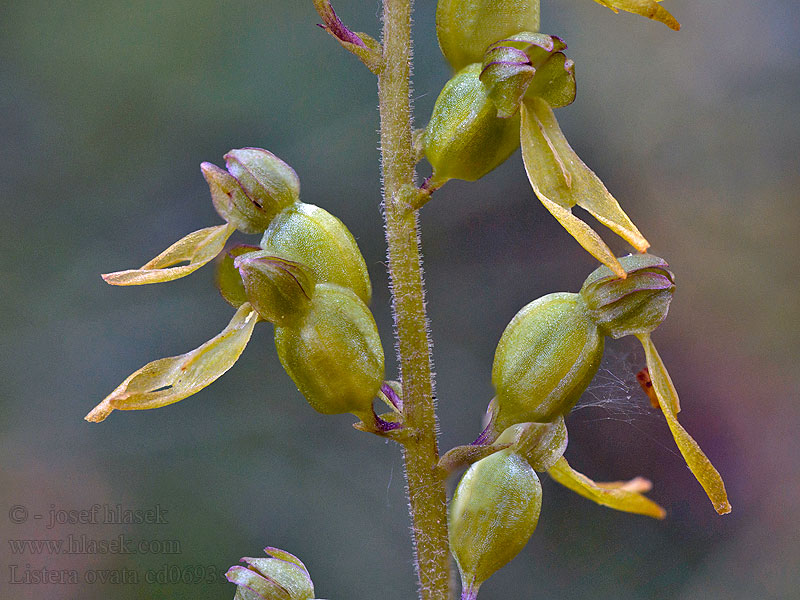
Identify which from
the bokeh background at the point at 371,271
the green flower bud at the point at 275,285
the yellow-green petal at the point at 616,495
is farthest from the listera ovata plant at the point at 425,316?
the bokeh background at the point at 371,271

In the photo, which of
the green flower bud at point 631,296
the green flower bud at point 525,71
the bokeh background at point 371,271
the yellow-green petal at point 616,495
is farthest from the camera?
the bokeh background at point 371,271

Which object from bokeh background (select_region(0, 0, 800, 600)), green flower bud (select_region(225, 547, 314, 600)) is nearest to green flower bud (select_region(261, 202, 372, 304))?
green flower bud (select_region(225, 547, 314, 600))

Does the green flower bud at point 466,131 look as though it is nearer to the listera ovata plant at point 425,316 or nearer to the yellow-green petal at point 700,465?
the listera ovata plant at point 425,316

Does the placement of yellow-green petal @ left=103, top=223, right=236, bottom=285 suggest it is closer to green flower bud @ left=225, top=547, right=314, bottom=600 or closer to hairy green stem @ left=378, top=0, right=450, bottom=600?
hairy green stem @ left=378, top=0, right=450, bottom=600

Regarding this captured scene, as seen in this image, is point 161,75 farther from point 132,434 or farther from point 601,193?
point 601,193

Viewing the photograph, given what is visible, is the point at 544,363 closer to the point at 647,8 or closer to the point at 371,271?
the point at 647,8

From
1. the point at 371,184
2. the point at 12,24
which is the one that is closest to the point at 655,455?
the point at 371,184

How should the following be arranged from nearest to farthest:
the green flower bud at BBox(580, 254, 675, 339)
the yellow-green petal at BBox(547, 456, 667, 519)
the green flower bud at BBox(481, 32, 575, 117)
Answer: the green flower bud at BBox(481, 32, 575, 117) → the green flower bud at BBox(580, 254, 675, 339) → the yellow-green petal at BBox(547, 456, 667, 519)
